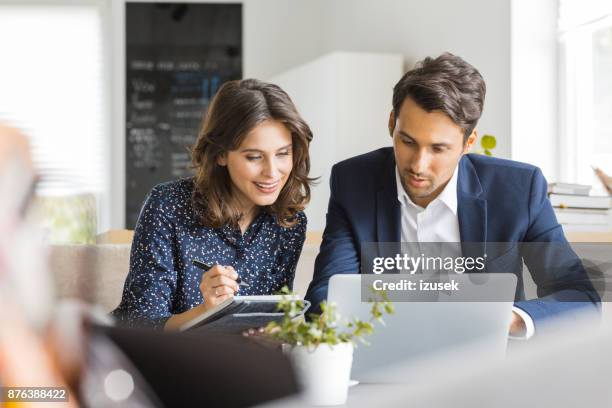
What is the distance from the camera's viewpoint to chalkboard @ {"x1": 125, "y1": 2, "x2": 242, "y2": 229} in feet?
22.6

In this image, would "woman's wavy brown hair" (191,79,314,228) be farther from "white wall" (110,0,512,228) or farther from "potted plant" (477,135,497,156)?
"white wall" (110,0,512,228)

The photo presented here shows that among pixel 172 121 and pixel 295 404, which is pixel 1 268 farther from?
pixel 172 121

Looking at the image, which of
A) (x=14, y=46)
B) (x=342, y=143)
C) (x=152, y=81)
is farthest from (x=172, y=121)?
(x=342, y=143)

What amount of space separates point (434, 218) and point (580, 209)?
58.1 inches

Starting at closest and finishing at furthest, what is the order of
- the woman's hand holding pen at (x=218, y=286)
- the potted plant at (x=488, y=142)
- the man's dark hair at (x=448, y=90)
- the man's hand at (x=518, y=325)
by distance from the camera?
the man's hand at (x=518, y=325)
the woman's hand holding pen at (x=218, y=286)
the man's dark hair at (x=448, y=90)
the potted plant at (x=488, y=142)

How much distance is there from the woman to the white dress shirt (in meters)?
0.26

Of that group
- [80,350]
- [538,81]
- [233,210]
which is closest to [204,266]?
[233,210]

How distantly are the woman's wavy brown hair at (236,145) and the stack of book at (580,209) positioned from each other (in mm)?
1478

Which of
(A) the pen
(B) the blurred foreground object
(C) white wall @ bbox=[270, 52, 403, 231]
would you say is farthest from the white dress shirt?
(C) white wall @ bbox=[270, 52, 403, 231]

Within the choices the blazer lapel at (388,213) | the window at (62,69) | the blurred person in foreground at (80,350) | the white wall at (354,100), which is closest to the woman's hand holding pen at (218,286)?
the blazer lapel at (388,213)

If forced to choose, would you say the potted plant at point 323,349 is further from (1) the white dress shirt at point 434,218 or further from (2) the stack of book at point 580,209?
(2) the stack of book at point 580,209

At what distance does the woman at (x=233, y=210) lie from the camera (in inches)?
78.4

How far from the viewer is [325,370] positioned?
Answer: 4.00 feet

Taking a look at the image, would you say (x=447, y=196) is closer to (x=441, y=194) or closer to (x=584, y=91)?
(x=441, y=194)
